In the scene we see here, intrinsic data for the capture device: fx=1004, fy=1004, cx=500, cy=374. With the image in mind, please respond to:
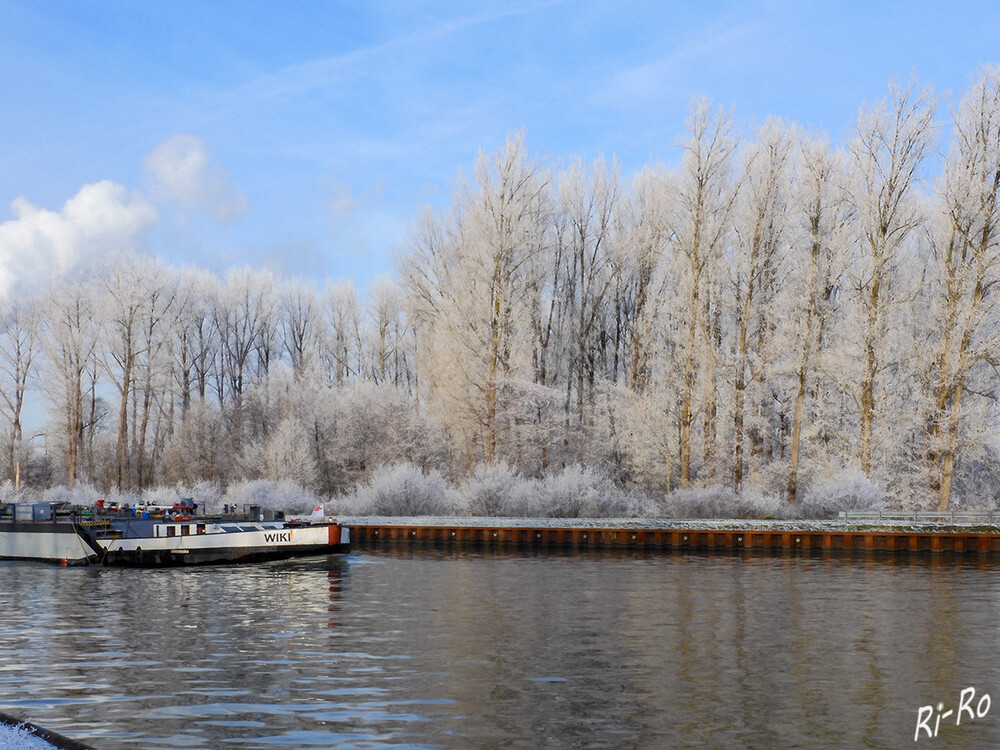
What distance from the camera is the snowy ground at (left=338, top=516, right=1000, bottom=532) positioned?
133ft

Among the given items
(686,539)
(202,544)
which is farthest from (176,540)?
(686,539)

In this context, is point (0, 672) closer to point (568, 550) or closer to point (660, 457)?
point (568, 550)

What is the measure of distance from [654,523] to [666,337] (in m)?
16.0

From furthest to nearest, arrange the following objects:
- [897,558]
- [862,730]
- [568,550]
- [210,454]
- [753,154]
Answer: [210,454]
[753,154]
[568,550]
[897,558]
[862,730]

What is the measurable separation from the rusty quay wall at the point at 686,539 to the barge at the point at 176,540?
803 cm

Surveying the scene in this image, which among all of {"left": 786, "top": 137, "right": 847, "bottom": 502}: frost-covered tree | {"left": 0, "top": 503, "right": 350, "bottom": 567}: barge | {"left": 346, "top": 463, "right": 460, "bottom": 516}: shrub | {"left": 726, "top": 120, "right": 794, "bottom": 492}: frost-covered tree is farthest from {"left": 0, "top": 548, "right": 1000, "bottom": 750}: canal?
{"left": 346, "top": 463, "right": 460, "bottom": 516}: shrub

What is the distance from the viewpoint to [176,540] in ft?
120

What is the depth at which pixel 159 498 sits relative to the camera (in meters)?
60.4

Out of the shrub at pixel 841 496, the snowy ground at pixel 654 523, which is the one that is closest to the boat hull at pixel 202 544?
the snowy ground at pixel 654 523

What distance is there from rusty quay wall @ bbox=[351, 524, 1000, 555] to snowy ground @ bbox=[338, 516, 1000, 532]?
0.38 m

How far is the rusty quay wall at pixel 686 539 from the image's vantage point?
130 feet

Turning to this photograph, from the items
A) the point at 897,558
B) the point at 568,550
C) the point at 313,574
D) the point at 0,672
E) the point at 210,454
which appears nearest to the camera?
the point at 0,672

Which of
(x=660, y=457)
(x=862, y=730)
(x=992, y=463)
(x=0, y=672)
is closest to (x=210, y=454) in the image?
(x=660, y=457)

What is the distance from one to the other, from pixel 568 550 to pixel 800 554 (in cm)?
933
